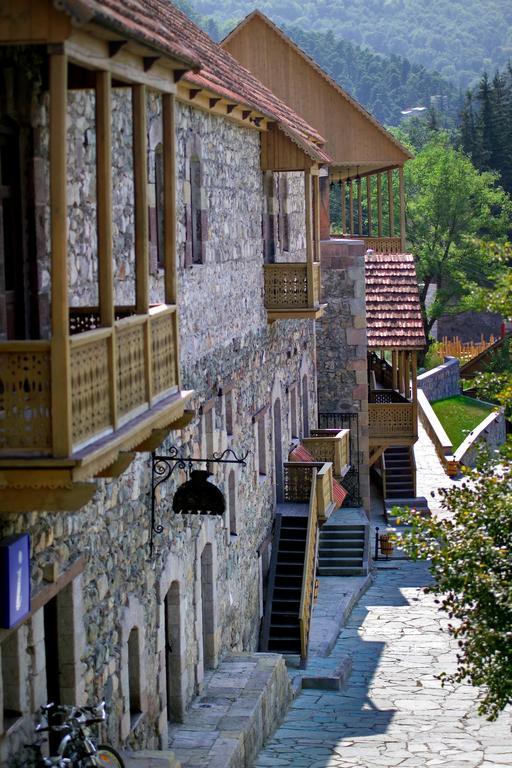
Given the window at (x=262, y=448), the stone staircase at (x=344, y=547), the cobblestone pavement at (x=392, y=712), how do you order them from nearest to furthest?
the cobblestone pavement at (x=392, y=712), the window at (x=262, y=448), the stone staircase at (x=344, y=547)

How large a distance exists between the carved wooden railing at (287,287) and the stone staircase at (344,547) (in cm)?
687

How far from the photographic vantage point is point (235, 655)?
19156 mm

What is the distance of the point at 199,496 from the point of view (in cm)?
1528

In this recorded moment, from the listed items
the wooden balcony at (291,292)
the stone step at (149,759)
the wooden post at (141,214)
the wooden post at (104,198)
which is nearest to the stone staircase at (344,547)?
the wooden balcony at (291,292)

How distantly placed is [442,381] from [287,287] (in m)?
34.3

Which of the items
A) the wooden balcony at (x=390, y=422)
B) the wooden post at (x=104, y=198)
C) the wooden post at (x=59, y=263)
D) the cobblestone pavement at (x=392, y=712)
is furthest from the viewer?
the wooden balcony at (x=390, y=422)

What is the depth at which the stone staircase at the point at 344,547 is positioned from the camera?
1137 inches

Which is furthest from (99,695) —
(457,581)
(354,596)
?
(354,596)

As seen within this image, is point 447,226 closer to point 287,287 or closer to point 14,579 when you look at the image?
point 287,287

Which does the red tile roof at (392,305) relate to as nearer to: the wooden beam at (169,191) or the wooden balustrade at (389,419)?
the wooden balustrade at (389,419)

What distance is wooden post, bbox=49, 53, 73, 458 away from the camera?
A: 848 centimetres

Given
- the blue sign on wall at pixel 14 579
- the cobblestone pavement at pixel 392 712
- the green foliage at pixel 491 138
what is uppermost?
the green foliage at pixel 491 138

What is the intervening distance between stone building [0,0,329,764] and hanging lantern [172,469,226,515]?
0.24 meters

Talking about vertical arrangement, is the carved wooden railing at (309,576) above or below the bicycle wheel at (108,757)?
below
